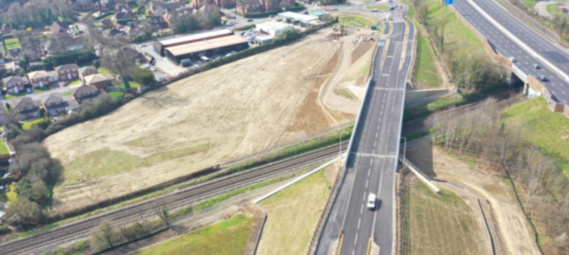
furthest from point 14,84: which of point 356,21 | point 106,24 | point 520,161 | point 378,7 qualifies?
point 378,7

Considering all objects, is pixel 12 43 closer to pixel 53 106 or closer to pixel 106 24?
pixel 106 24

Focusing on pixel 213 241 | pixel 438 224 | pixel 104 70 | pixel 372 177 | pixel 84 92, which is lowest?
pixel 213 241

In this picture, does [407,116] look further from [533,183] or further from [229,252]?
[229,252]

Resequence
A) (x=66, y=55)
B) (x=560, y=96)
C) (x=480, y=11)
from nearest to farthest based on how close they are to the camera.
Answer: (x=560, y=96) < (x=66, y=55) < (x=480, y=11)

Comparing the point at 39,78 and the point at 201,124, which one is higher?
the point at 39,78

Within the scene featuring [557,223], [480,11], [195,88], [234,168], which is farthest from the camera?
[480,11]

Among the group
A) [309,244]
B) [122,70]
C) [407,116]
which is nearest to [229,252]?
[309,244]

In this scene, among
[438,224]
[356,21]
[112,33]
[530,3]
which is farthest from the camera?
[356,21]
